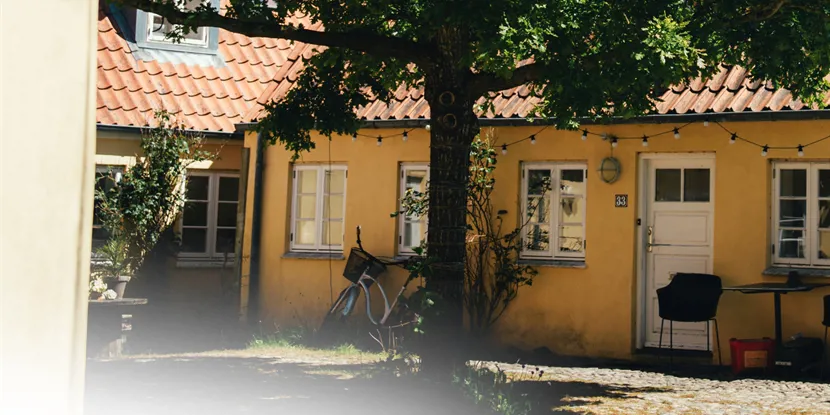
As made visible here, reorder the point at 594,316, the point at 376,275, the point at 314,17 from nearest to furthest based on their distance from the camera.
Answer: the point at 314,17
the point at 594,316
the point at 376,275

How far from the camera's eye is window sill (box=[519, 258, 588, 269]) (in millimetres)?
13289

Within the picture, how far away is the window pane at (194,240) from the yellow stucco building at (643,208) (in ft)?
8.40

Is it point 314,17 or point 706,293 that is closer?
point 314,17

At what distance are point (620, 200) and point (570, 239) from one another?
2.92ft

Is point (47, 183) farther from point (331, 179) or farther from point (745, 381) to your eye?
point (331, 179)

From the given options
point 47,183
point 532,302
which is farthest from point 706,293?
point 47,183

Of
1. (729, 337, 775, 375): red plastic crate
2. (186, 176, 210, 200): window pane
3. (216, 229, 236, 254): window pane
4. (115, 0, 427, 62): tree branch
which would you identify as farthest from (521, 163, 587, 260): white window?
(186, 176, 210, 200): window pane

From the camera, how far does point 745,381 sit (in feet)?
36.2

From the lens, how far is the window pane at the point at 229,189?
1680 centimetres

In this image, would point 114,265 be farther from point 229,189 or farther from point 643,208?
point 643,208

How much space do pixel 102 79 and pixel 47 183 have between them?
14.0 metres

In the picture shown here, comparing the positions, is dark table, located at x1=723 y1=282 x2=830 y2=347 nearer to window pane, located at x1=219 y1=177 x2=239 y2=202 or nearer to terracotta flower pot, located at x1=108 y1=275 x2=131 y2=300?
terracotta flower pot, located at x1=108 y1=275 x2=131 y2=300

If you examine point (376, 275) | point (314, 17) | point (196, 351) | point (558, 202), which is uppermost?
point (314, 17)

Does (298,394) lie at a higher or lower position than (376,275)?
lower
